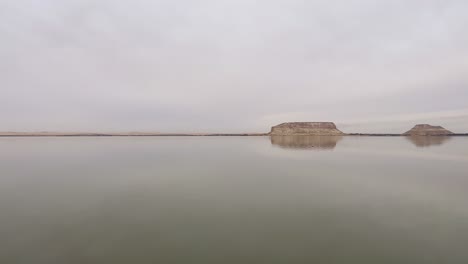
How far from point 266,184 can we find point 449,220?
10080mm

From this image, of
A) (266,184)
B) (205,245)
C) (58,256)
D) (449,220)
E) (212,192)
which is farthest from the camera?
(266,184)

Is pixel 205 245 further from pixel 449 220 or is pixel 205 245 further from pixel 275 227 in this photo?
pixel 449 220

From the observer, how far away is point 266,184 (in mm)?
17312

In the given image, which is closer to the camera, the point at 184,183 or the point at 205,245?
the point at 205,245

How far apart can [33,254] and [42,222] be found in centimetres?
331

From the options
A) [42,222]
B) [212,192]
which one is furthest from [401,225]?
[42,222]

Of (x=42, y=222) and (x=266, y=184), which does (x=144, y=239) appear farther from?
(x=266, y=184)

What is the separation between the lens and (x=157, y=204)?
480 inches

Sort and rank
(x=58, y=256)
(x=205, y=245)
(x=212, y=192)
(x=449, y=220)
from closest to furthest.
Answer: (x=58, y=256) → (x=205, y=245) → (x=449, y=220) → (x=212, y=192)

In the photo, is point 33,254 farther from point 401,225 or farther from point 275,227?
point 401,225

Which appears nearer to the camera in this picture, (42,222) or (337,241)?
(337,241)

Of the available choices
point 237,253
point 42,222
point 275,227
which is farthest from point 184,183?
point 237,253

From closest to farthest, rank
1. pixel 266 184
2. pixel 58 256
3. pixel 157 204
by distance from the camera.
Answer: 1. pixel 58 256
2. pixel 157 204
3. pixel 266 184

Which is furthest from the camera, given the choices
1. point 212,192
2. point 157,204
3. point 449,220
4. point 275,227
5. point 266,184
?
point 266,184
